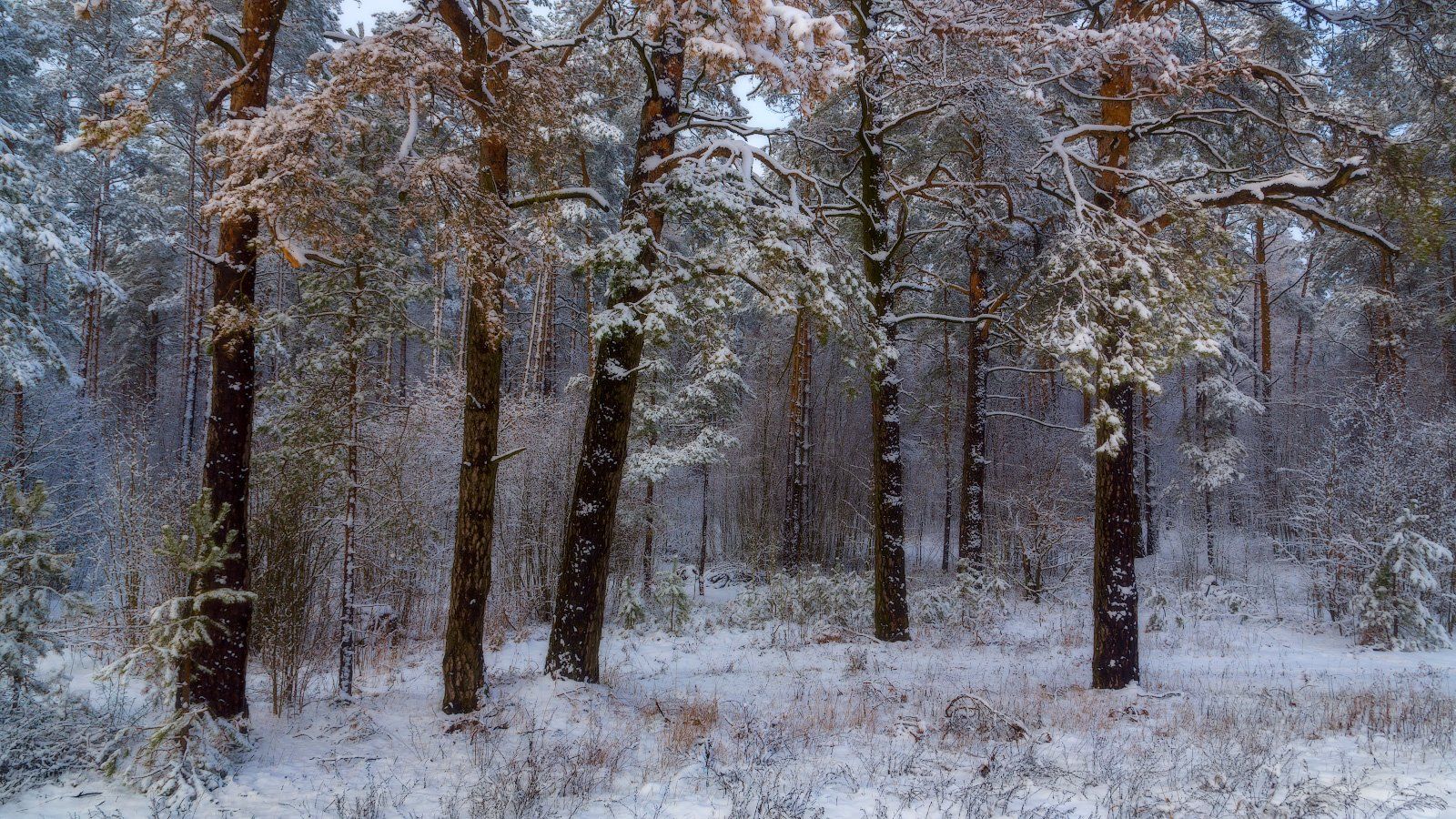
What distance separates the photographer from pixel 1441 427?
1279cm

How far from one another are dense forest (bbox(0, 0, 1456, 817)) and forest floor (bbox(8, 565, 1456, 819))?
57mm

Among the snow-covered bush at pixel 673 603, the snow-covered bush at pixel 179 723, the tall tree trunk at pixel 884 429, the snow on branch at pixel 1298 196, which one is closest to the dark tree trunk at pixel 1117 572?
the snow on branch at pixel 1298 196

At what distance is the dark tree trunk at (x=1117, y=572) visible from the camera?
7.88 m

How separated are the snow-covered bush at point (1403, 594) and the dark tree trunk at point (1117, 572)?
20.3 feet

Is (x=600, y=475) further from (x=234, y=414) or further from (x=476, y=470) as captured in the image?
(x=234, y=414)

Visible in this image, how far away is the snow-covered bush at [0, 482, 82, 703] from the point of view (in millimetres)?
4824

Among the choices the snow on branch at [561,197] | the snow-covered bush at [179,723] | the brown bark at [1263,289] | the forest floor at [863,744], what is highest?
the brown bark at [1263,289]

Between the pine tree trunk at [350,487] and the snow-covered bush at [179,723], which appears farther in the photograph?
the pine tree trunk at [350,487]

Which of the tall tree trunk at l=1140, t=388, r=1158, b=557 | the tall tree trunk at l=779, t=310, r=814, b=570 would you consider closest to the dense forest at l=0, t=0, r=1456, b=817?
the tall tree trunk at l=779, t=310, r=814, b=570

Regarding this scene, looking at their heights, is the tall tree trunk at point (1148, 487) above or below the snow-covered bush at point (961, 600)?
above

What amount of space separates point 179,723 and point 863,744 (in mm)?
4923

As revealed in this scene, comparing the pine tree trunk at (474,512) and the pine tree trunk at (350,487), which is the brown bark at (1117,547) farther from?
the pine tree trunk at (350,487)

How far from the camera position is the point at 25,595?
193 inches

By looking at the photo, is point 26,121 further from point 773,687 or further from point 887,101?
point 773,687
